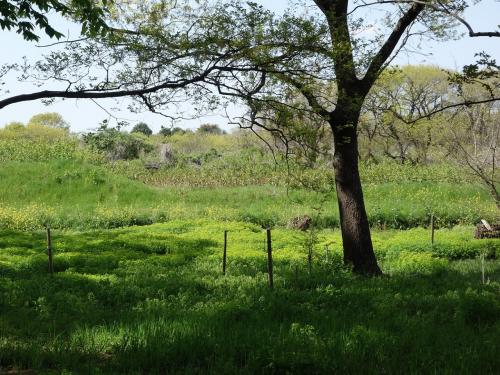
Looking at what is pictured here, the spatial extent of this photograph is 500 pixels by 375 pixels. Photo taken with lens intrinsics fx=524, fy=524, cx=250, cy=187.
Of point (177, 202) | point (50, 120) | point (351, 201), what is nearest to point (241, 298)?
point (351, 201)

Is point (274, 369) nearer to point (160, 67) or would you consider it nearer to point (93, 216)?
point (160, 67)

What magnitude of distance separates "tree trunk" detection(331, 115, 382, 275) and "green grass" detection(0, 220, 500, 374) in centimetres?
50

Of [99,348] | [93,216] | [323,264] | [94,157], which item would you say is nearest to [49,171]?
[94,157]

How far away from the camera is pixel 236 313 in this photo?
7316mm

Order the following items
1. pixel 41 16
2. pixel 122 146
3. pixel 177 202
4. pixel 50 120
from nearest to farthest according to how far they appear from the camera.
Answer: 1. pixel 41 16
2. pixel 177 202
3. pixel 122 146
4. pixel 50 120

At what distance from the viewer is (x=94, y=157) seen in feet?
116

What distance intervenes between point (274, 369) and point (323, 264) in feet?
26.0

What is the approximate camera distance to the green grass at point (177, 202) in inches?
939

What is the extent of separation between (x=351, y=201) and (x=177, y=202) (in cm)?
1782

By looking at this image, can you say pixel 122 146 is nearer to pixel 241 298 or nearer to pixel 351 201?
pixel 351 201

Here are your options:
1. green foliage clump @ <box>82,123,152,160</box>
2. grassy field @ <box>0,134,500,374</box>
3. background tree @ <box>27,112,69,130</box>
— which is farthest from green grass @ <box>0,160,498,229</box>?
background tree @ <box>27,112,69,130</box>

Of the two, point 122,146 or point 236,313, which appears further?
point 122,146

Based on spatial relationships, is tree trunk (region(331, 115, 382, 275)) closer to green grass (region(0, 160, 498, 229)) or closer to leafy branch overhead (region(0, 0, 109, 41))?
leafy branch overhead (region(0, 0, 109, 41))

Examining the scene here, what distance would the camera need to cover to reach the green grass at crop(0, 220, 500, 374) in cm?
520
